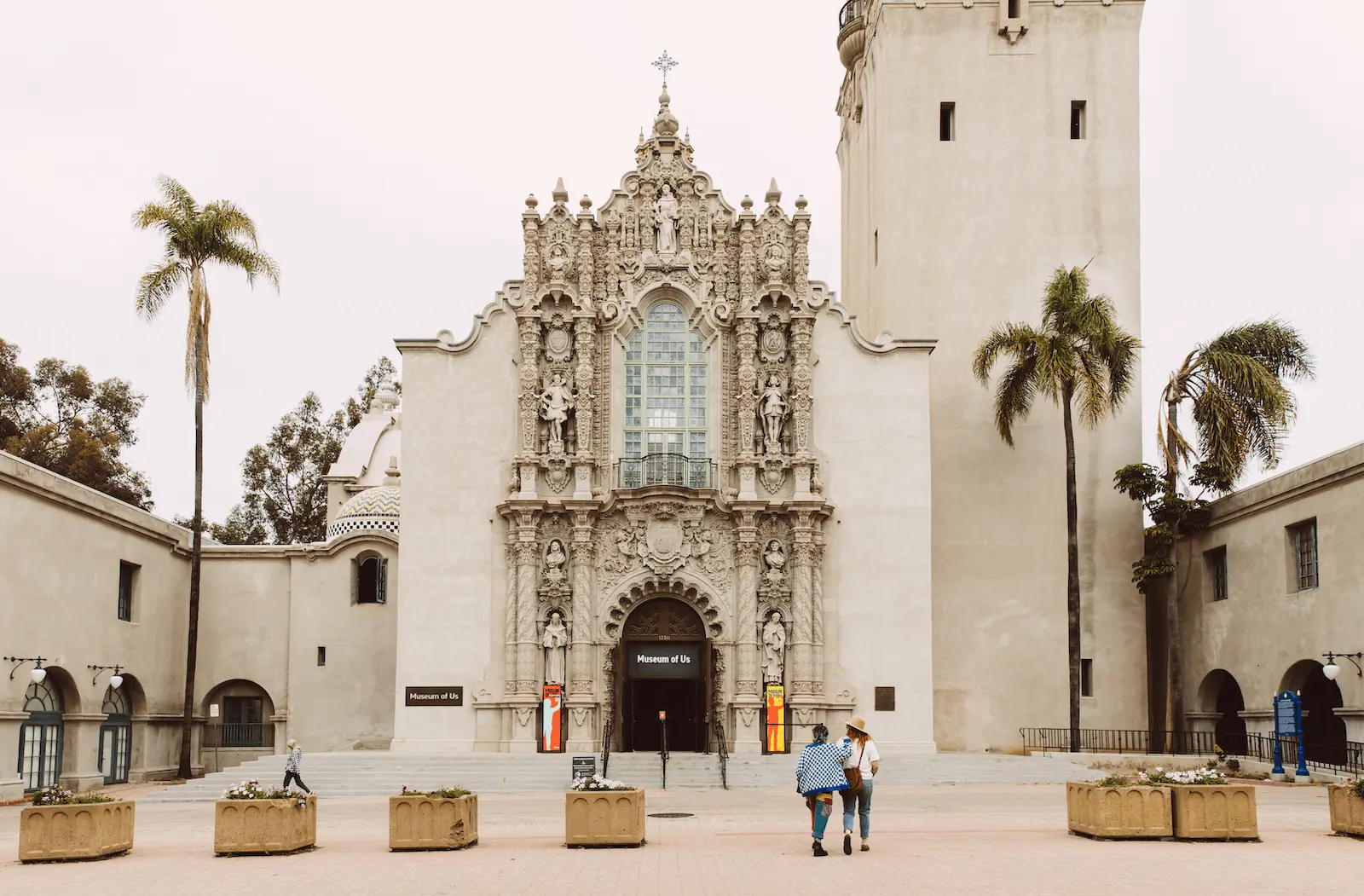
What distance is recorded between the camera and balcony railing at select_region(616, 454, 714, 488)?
38281 millimetres

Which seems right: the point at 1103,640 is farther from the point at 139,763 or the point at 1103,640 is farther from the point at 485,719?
the point at 139,763

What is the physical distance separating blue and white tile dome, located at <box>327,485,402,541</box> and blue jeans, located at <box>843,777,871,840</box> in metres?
28.3

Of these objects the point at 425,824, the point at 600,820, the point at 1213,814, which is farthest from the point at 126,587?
the point at 1213,814

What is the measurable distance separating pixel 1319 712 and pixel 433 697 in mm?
21577

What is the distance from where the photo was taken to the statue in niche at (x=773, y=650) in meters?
37.2

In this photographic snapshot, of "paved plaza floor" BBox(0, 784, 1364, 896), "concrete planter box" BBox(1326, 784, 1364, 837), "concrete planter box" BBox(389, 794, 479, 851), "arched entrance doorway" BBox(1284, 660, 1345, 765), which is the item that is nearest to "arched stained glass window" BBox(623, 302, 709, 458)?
"arched entrance doorway" BBox(1284, 660, 1345, 765)

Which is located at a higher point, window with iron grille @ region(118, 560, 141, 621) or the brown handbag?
window with iron grille @ region(118, 560, 141, 621)

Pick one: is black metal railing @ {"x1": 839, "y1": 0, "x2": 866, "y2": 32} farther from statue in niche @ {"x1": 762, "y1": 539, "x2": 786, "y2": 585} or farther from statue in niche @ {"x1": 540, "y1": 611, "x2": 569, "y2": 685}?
statue in niche @ {"x1": 540, "y1": 611, "x2": 569, "y2": 685}

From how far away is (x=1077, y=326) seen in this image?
3781 centimetres

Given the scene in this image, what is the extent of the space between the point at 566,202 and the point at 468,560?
952cm

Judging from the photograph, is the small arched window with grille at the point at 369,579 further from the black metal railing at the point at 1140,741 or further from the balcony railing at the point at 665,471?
the black metal railing at the point at 1140,741

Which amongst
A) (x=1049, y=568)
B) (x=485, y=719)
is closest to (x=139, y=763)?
(x=485, y=719)

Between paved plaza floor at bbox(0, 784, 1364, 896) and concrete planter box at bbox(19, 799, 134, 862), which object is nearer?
paved plaza floor at bbox(0, 784, 1364, 896)

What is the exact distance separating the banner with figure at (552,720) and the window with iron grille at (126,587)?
36.2 ft
